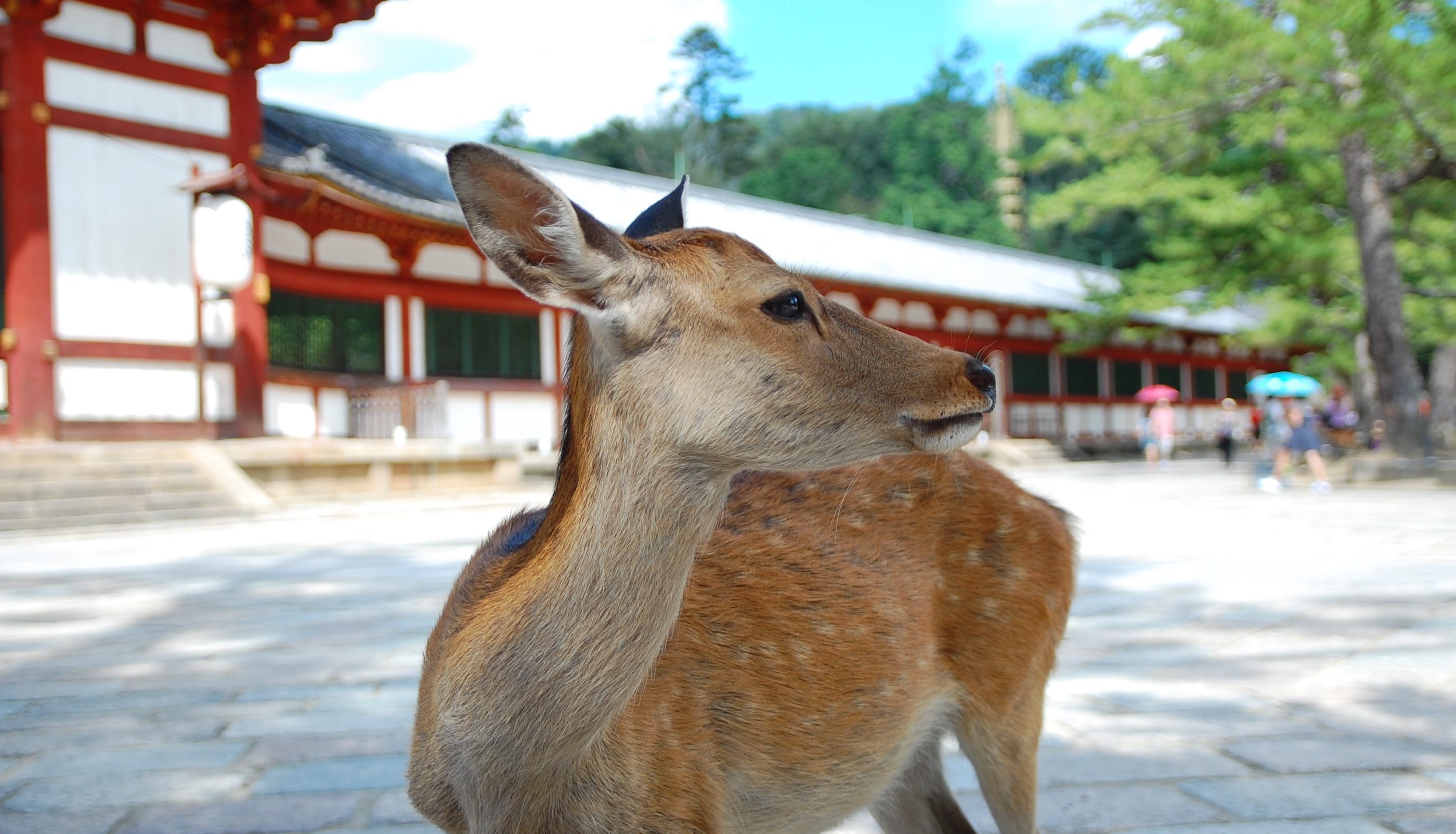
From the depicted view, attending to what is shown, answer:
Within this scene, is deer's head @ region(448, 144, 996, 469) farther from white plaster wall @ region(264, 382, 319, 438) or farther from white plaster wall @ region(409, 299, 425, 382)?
white plaster wall @ region(409, 299, 425, 382)

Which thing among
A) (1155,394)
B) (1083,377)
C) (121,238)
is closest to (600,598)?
(121,238)

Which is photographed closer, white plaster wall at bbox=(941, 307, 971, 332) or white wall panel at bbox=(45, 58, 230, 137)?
white wall panel at bbox=(45, 58, 230, 137)

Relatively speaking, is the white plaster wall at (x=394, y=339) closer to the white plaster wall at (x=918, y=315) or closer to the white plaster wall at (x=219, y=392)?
the white plaster wall at (x=219, y=392)

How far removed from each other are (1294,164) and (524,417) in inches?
496

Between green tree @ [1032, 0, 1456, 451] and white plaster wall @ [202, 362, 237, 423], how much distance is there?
38.5ft

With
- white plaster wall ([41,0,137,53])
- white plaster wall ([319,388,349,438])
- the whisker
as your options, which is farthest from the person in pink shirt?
the whisker

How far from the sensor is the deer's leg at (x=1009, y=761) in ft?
7.36

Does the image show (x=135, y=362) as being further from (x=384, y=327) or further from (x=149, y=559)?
(x=149, y=559)

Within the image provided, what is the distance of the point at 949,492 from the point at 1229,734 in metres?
1.52

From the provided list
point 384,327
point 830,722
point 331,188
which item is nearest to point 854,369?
point 830,722

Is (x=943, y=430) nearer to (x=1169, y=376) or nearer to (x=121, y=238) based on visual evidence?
(x=121, y=238)

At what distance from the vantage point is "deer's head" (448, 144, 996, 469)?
1658 mm

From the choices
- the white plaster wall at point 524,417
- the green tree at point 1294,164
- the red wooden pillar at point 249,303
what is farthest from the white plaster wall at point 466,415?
the green tree at point 1294,164

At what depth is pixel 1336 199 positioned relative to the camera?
1662 centimetres
